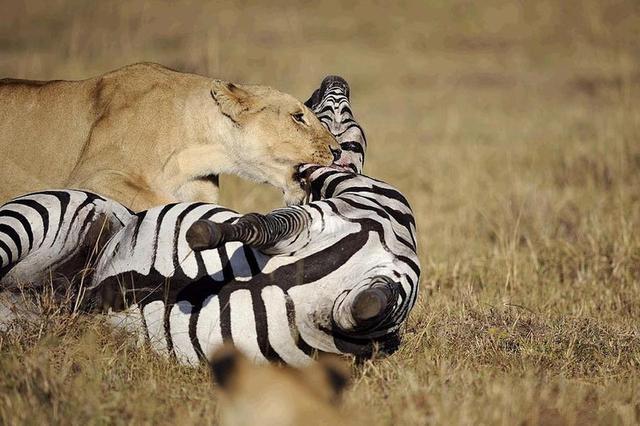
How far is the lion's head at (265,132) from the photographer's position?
4.97 m

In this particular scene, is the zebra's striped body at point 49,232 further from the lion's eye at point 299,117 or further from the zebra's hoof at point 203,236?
the lion's eye at point 299,117

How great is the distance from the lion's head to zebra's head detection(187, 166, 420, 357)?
1.37m

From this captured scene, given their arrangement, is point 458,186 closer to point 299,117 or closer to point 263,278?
point 299,117

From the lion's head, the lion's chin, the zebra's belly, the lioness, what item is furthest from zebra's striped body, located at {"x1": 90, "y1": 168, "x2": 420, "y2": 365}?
the lion's head

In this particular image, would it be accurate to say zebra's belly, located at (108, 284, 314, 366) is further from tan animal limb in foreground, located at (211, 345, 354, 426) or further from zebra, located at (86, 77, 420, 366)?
tan animal limb in foreground, located at (211, 345, 354, 426)

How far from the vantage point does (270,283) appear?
3330 millimetres

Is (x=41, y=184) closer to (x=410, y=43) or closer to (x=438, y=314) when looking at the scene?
(x=438, y=314)

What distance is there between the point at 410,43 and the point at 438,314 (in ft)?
47.2

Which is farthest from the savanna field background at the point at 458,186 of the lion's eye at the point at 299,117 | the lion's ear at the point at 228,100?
the lion's ear at the point at 228,100

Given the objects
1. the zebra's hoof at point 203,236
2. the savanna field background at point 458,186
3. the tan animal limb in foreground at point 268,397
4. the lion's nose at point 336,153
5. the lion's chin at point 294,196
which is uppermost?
the zebra's hoof at point 203,236

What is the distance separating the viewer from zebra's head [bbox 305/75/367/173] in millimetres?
4730

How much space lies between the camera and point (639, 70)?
47.6 ft

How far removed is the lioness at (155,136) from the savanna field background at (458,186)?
1.10m

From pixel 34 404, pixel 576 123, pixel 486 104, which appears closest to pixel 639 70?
pixel 486 104
